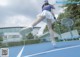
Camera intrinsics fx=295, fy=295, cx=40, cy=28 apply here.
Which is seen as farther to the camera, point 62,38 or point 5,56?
point 62,38

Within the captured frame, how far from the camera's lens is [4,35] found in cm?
936

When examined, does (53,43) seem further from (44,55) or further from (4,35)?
(4,35)

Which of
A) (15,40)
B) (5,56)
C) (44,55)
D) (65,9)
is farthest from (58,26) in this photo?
(65,9)

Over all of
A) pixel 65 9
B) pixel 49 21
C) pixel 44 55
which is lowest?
pixel 44 55

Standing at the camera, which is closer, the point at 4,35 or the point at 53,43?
the point at 53,43

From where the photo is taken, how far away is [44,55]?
4316 mm

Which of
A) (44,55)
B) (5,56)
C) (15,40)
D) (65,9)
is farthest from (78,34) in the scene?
(65,9)

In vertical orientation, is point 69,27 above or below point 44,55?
above

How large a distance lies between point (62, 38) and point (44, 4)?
2.81m

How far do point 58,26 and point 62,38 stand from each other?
0.65m

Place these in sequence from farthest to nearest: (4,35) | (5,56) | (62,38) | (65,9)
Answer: (65,9)
(4,35)
(62,38)
(5,56)

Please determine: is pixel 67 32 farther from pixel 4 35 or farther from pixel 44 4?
pixel 44 4

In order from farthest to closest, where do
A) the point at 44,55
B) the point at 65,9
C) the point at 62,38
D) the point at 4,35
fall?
1. the point at 65,9
2. the point at 4,35
3. the point at 62,38
4. the point at 44,55

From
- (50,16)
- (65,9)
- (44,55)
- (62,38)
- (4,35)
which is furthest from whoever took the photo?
(65,9)
